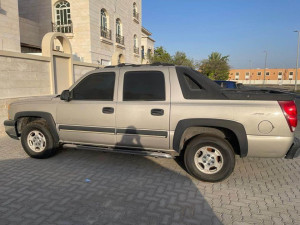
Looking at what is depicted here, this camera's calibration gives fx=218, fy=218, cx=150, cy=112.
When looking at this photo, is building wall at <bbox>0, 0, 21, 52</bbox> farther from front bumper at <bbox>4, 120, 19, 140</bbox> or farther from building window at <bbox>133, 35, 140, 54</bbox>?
building window at <bbox>133, 35, 140, 54</bbox>

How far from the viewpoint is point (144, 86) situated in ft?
13.1

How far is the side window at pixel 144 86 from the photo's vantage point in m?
3.88

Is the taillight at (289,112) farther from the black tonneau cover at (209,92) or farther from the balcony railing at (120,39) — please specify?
the balcony railing at (120,39)

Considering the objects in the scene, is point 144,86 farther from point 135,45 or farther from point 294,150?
point 135,45

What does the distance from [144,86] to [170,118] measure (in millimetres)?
787

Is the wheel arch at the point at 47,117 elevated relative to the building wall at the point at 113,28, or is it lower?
lower

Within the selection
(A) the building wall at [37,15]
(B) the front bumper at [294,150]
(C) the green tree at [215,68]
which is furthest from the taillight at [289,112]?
(C) the green tree at [215,68]

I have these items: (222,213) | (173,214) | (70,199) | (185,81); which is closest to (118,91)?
(185,81)

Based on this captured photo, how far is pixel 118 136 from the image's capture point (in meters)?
4.09

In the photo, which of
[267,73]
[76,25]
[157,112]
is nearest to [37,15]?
[76,25]

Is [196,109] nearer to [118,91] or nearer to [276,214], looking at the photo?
[118,91]

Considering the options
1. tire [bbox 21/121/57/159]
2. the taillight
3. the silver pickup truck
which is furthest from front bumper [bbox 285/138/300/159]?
tire [bbox 21/121/57/159]

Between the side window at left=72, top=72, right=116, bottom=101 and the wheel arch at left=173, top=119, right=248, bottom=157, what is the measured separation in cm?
147

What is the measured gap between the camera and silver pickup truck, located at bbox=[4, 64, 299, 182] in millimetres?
3371
